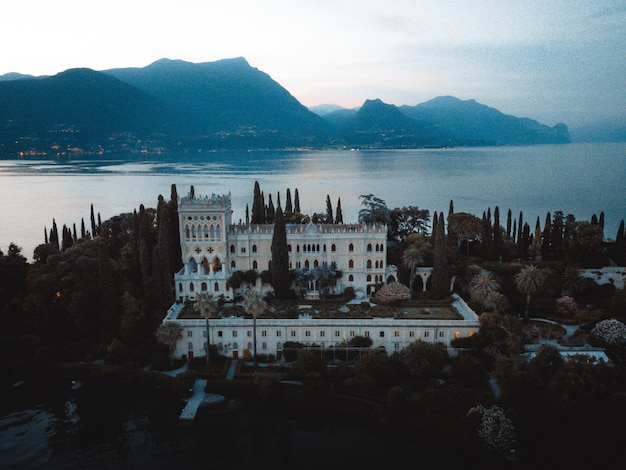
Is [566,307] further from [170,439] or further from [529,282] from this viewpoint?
[170,439]

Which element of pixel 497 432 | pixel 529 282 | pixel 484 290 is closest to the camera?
pixel 497 432

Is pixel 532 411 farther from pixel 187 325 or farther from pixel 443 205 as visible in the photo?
pixel 443 205

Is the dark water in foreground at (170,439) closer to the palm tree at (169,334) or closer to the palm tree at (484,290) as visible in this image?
the palm tree at (169,334)

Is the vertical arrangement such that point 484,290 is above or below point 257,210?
below

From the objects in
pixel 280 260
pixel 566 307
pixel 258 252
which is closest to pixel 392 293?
pixel 280 260

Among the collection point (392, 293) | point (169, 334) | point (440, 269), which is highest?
point (440, 269)

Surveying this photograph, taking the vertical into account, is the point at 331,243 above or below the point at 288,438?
above

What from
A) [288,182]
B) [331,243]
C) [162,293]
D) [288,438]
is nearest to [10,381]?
[162,293]
